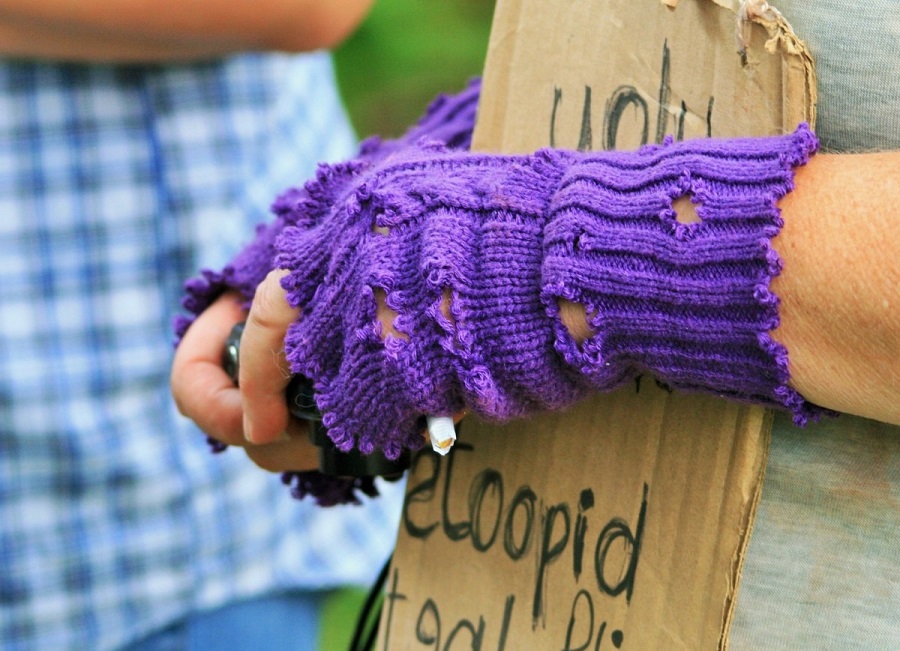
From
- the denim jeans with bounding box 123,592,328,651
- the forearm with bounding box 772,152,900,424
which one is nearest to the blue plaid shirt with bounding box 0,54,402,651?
the denim jeans with bounding box 123,592,328,651

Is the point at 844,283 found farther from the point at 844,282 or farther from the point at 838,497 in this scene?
the point at 838,497

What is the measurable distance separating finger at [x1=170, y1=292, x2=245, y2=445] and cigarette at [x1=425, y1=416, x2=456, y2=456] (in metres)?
0.29

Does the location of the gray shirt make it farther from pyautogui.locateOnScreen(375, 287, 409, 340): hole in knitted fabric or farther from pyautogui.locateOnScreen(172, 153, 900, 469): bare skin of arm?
pyautogui.locateOnScreen(375, 287, 409, 340): hole in knitted fabric

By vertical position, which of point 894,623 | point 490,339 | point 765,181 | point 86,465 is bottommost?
point 86,465

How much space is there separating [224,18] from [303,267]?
478 mm

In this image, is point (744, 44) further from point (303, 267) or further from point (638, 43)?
point (303, 267)

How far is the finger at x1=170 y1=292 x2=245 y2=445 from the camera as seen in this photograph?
29.8 inches

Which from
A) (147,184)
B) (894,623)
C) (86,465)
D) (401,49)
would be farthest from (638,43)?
(401,49)

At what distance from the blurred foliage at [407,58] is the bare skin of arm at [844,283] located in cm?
188

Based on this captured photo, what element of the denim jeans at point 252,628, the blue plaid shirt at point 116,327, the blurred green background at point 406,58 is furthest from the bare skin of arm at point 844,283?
the blurred green background at point 406,58

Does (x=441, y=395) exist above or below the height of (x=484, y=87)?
below

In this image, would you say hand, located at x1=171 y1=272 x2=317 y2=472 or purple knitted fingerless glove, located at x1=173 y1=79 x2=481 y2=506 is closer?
hand, located at x1=171 y1=272 x2=317 y2=472

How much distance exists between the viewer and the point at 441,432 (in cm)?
51

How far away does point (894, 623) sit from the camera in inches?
19.9
